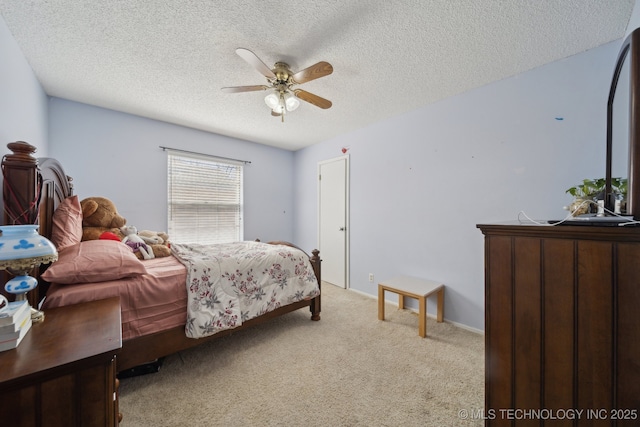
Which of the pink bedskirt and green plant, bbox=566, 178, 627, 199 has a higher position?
green plant, bbox=566, 178, 627, 199

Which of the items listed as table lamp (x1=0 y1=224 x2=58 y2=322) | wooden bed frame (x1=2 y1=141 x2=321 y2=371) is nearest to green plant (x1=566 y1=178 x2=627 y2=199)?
wooden bed frame (x1=2 y1=141 x2=321 y2=371)

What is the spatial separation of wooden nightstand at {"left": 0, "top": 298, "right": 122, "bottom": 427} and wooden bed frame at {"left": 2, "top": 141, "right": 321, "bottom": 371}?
615 millimetres

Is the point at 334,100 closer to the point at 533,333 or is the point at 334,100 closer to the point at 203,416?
the point at 533,333

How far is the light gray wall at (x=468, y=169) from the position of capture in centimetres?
186

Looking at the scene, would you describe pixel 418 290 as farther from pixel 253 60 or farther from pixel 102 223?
pixel 102 223

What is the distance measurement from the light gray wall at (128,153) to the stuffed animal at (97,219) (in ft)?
1.59

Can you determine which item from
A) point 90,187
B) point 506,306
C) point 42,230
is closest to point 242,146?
point 90,187

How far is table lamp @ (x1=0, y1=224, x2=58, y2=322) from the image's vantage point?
2.79 feet

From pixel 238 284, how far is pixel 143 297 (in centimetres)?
67

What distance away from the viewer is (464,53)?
181 centimetres

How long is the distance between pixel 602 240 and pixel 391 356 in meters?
1.67

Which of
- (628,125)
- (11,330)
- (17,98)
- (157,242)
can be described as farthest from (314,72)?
(157,242)

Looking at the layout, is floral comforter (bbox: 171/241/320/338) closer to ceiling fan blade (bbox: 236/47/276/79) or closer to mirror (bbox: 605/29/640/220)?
ceiling fan blade (bbox: 236/47/276/79)

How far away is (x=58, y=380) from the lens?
0.72 metres
